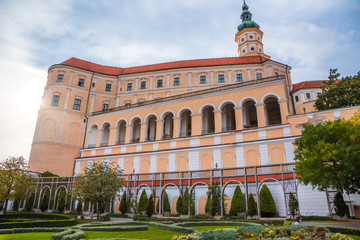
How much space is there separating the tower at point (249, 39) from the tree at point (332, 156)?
3985cm

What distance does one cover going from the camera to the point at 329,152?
14.8m

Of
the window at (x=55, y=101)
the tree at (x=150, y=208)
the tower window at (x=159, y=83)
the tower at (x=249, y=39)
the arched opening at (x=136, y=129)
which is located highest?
the tower at (x=249, y=39)

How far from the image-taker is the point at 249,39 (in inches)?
2184

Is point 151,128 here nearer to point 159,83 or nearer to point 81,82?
point 159,83

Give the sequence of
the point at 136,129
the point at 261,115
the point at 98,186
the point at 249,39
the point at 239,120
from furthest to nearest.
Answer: the point at 249,39
the point at 136,129
the point at 239,120
the point at 261,115
the point at 98,186

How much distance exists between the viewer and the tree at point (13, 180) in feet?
76.2

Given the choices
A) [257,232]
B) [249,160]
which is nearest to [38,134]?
[249,160]

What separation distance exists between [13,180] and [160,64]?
31.9 meters

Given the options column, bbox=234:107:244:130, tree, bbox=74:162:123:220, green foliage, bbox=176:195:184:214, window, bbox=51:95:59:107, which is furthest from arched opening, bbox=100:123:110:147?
green foliage, bbox=176:195:184:214

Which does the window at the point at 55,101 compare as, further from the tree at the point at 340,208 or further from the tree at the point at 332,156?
the tree at the point at 340,208

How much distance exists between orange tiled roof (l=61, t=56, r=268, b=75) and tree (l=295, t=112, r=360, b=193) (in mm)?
29140

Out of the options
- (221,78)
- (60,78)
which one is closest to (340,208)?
(221,78)

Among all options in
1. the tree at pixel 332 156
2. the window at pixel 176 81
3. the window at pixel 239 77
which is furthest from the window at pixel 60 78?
the tree at pixel 332 156

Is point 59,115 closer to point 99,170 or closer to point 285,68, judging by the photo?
point 99,170
